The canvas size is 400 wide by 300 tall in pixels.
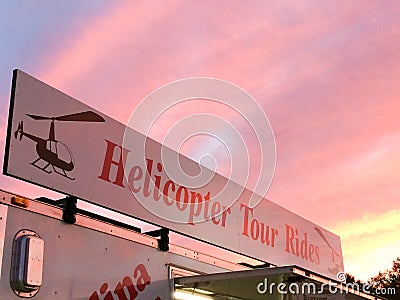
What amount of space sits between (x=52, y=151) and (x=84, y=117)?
23.4 inches

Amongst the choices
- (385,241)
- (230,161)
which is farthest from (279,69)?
(385,241)

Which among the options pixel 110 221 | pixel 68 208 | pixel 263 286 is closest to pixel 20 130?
pixel 68 208

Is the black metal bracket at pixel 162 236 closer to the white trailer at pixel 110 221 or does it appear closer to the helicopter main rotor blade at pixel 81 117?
the white trailer at pixel 110 221

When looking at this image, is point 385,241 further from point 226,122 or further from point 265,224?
point 226,122

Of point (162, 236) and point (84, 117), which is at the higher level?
point (84, 117)

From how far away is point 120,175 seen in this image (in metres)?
6.12

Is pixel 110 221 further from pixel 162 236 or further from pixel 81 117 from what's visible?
pixel 81 117

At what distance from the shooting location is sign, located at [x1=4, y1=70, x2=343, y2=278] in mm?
5133

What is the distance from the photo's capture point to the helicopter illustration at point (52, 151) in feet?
16.8

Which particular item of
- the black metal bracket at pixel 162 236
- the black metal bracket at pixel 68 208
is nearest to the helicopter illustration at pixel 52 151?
the black metal bracket at pixel 68 208

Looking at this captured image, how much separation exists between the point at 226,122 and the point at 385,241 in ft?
37.7

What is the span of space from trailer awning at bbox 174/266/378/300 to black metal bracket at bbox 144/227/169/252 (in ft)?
1.14

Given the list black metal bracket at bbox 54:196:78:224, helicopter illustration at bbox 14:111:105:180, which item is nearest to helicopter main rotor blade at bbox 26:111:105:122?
helicopter illustration at bbox 14:111:105:180

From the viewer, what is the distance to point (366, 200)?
14.1m
